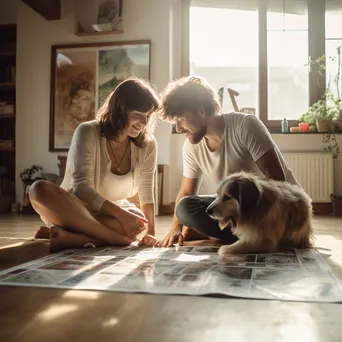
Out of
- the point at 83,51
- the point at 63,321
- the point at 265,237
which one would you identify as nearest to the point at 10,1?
the point at 83,51

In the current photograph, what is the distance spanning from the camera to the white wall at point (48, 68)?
4461 mm

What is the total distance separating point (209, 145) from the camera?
192cm

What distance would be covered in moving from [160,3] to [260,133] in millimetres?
3227

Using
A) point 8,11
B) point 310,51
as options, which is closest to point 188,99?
point 310,51

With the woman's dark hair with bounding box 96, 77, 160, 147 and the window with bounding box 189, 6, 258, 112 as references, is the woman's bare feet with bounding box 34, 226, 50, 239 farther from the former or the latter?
the window with bounding box 189, 6, 258, 112

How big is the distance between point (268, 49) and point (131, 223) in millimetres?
3390

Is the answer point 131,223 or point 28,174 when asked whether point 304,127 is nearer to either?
point 28,174

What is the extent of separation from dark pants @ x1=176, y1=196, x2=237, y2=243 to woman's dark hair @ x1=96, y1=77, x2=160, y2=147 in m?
0.43

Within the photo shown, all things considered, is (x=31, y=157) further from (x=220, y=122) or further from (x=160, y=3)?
(x=220, y=122)

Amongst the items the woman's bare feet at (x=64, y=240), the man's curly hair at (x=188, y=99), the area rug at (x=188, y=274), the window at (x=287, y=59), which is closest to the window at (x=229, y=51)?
the window at (x=287, y=59)

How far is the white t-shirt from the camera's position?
177 centimetres

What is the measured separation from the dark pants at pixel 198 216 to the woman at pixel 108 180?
0.16m

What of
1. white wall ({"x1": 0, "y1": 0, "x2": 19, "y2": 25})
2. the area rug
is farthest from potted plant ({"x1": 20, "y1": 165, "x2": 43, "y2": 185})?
the area rug

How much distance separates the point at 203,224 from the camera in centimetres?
194
